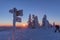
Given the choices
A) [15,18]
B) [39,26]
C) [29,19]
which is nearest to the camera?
[15,18]

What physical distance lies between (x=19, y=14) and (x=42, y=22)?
81.9 m

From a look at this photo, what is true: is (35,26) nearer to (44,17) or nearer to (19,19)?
(44,17)

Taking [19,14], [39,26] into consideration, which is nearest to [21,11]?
[19,14]

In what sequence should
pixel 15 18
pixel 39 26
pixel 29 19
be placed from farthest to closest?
pixel 39 26
pixel 29 19
pixel 15 18

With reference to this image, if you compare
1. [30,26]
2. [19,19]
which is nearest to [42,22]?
[30,26]

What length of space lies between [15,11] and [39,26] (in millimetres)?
80813

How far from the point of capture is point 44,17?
95188 millimetres

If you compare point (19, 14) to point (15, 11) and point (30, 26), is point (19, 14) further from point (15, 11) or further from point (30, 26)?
point (30, 26)

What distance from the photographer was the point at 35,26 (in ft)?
304

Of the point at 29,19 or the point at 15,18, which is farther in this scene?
the point at 29,19

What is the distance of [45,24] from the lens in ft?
317

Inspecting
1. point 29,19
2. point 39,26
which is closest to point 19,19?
point 29,19

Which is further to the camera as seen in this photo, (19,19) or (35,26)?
(35,26)

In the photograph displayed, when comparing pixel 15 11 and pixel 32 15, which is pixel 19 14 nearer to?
pixel 15 11
